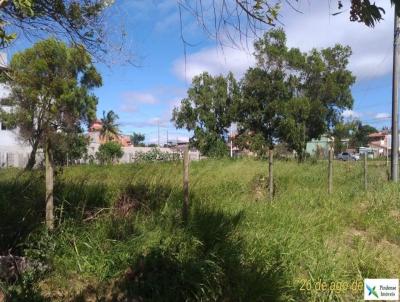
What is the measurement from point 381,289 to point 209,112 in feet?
135

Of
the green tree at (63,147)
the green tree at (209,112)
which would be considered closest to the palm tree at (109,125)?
the green tree at (209,112)

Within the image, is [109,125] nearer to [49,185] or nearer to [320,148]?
[320,148]

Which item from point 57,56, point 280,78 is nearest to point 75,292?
point 57,56

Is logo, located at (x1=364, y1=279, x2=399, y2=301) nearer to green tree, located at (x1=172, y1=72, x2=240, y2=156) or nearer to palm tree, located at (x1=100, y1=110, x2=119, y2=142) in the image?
green tree, located at (x1=172, y1=72, x2=240, y2=156)

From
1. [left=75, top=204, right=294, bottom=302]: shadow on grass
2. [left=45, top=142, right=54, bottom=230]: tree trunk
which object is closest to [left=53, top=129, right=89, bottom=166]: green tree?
[left=45, top=142, right=54, bottom=230]: tree trunk

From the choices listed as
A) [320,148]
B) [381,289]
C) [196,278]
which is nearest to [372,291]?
[381,289]

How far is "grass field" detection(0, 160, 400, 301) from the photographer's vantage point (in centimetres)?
477

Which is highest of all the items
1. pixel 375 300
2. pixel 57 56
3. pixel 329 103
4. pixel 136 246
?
pixel 329 103

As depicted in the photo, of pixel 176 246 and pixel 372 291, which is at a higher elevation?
pixel 176 246

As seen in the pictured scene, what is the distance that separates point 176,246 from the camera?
17.5 ft

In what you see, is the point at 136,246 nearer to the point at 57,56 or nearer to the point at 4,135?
the point at 57,56

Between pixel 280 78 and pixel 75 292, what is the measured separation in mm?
38556

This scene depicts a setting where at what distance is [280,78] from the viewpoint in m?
41.6

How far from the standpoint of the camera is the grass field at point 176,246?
477 centimetres
